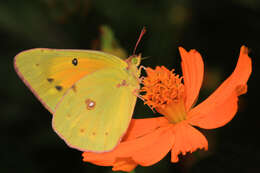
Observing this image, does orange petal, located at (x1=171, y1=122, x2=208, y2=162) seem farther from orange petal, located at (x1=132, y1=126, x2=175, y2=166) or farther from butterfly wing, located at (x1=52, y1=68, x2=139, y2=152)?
butterfly wing, located at (x1=52, y1=68, x2=139, y2=152)

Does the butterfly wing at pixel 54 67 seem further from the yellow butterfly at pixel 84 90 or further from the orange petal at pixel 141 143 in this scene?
the orange petal at pixel 141 143

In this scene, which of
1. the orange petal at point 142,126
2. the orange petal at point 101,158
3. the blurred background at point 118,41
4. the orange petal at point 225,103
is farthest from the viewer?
the blurred background at point 118,41

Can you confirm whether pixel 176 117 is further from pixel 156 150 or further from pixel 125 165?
pixel 125 165

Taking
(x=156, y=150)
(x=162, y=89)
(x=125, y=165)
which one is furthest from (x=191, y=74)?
(x=125, y=165)

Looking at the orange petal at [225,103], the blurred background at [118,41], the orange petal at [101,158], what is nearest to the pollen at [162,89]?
the orange petal at [225,103]

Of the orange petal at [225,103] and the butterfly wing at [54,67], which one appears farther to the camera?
the butterfly wing at [54,67]

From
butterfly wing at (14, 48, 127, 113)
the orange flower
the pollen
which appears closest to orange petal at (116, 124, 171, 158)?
the orange flower
